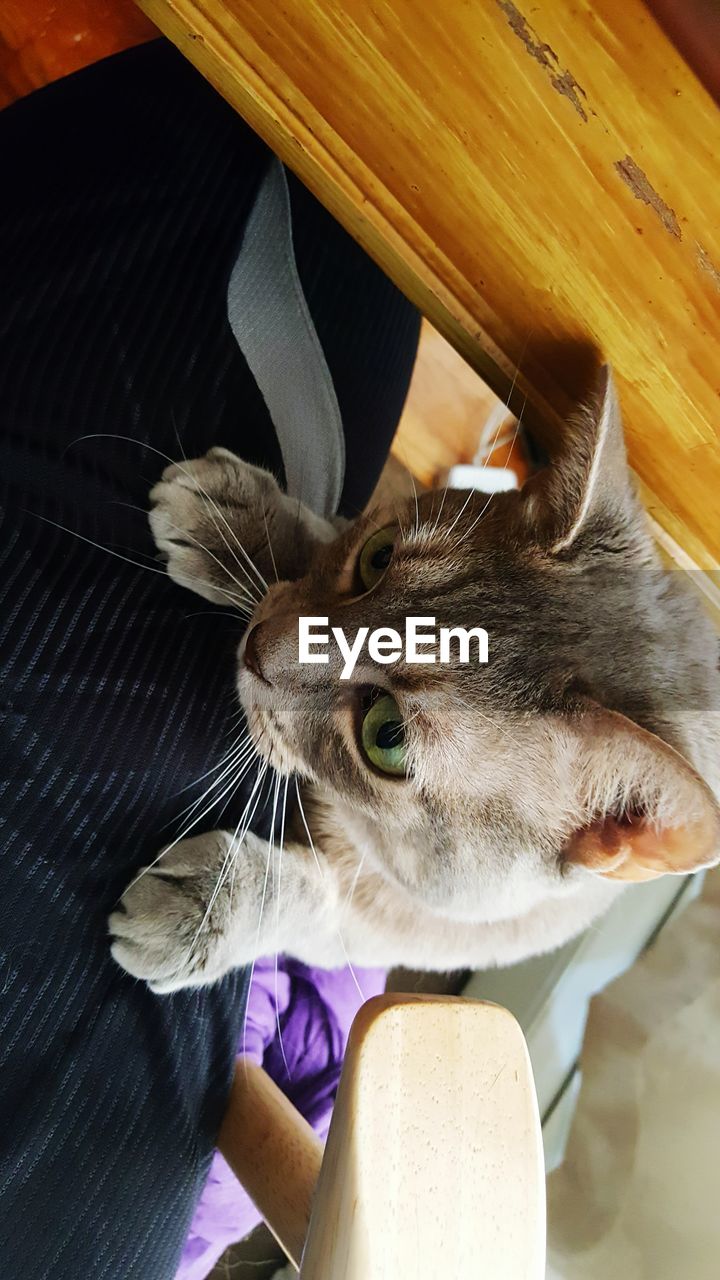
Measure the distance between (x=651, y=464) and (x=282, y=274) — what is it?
1.80ft

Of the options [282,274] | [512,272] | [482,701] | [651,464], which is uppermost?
[282,274]

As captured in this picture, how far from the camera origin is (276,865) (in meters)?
1.01

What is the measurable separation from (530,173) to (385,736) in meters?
0.58

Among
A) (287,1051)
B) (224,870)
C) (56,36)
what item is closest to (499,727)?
(224,870)

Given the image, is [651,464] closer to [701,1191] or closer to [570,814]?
[570,814]

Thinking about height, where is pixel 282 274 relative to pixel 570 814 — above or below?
above

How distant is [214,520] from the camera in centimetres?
101

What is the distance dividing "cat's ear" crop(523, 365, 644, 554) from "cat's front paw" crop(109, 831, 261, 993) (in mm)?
542

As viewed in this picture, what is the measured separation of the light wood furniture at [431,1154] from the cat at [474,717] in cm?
26

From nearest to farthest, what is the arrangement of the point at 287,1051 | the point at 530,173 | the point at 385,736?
1. the point at 530,173
2. the point at 385,736
3. the point at 287,1051

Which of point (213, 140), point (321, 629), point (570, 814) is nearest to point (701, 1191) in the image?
point (570, 814)

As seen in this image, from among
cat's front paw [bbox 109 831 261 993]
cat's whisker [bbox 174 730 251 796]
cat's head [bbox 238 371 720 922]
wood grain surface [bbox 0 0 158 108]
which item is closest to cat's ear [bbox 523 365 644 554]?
cat's head [bbox 238 371 720 922]

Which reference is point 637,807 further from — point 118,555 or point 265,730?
point 118,555

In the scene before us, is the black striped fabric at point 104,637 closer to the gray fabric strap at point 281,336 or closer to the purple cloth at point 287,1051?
the gray fabric strap at point 281,336
